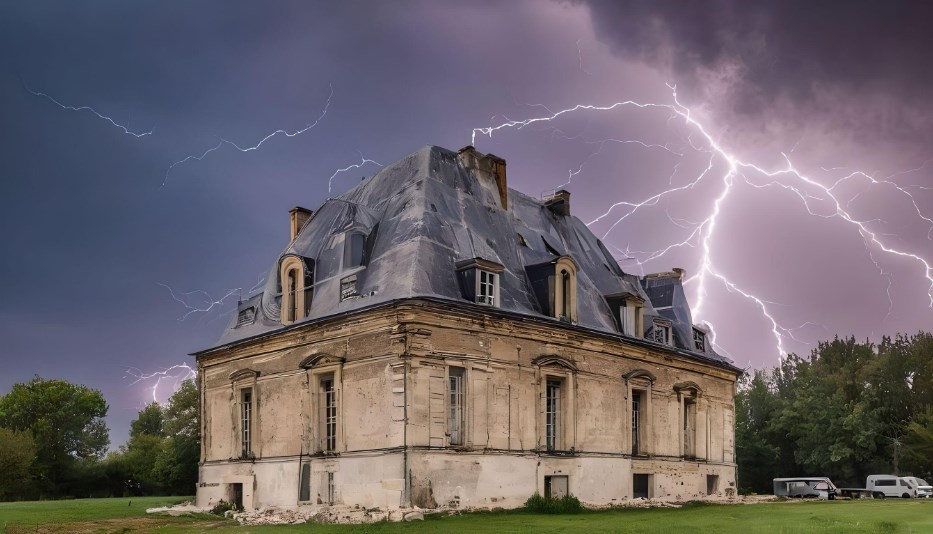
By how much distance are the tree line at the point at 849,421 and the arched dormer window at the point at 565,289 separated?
2574 cm

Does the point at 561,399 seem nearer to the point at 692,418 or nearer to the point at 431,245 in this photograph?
the point at 431,245

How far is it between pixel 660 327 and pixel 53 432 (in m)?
51.5

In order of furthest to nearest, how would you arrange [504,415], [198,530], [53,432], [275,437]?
[53,432], [275,437], [504,415], [198,530]

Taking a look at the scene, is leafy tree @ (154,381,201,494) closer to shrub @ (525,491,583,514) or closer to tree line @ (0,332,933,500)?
tree line @ (0,332,933,500)

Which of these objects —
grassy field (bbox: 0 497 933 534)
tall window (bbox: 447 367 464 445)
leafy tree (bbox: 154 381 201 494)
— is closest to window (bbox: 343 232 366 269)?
tall window (bbox: 447 367 464 445)

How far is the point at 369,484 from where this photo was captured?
27.0 m

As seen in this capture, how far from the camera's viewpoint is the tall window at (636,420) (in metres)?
35.0

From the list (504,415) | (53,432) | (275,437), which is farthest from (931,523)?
(53,432)

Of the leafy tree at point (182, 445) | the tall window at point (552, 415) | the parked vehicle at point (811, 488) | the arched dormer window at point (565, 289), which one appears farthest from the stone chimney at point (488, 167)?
the leafy tree at point (182, 445)

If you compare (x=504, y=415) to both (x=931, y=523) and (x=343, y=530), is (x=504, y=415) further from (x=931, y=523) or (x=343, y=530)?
(x=931, y=523)

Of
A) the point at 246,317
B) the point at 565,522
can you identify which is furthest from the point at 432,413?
the point at 246,317

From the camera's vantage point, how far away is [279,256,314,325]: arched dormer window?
31603 millimetres

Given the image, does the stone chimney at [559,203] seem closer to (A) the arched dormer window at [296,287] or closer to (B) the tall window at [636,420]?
(B) the tall window at [636,420]

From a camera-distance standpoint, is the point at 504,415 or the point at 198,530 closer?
the point at 198,530
